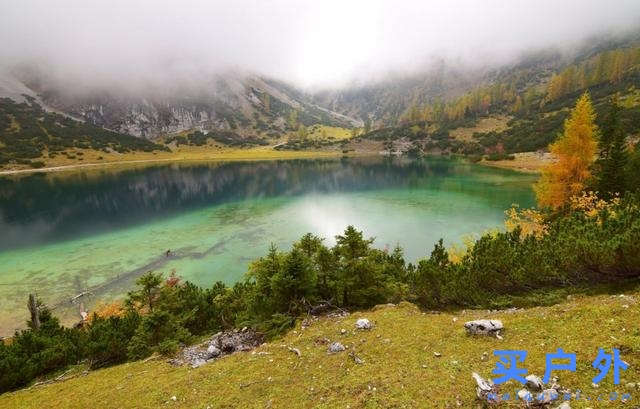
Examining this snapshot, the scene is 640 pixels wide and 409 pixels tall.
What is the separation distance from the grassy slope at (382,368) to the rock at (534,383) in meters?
0.42

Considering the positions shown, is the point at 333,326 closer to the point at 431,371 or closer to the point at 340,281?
the point at 340,281

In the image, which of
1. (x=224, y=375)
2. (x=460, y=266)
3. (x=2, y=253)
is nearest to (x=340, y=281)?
(x=460, y=266)

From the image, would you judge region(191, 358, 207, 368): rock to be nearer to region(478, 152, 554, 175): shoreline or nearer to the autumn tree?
the autumn tree

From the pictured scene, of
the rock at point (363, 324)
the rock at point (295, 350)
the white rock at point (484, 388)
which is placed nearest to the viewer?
the white rock at point (484, 388)

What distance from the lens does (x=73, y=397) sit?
15781 millimetres

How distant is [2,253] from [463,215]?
85.4 metres

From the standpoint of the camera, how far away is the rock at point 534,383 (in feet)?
28.8

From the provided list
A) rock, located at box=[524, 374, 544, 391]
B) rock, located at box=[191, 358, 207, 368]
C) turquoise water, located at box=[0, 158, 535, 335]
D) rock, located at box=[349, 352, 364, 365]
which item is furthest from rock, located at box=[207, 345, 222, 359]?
turquoise water, located at box=[0, 158, 535, 335]

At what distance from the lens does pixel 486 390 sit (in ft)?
30.0

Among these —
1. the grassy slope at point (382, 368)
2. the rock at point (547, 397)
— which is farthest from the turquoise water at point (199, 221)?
the rock at point (547, 397)

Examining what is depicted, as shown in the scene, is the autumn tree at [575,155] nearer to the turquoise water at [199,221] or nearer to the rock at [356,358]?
the turquoise water at [199,221]

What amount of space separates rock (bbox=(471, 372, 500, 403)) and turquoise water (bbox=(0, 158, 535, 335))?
37.5 metres

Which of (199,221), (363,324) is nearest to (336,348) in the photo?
(363,324)

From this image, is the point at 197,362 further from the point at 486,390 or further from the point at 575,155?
the point at 575,155
